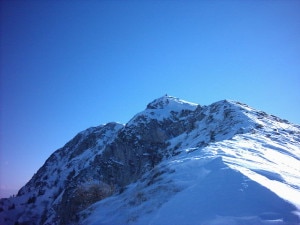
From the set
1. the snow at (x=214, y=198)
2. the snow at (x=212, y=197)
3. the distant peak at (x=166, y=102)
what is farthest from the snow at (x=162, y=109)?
the snow at (x=214, y=198)

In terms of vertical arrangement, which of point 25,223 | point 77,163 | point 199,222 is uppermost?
point 77,163

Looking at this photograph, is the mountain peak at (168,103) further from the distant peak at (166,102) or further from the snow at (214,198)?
the snow at (214,198)

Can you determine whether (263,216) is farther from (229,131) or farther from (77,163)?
(77,163)

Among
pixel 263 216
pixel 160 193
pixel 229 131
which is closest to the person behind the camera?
pixel 263 216

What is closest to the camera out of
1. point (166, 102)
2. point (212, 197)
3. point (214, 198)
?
point (214, 198)

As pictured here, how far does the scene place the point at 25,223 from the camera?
11788 centimetres

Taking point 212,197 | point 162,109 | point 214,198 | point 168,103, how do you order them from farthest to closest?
point 168,103 → point 162,109 → point 212,197 → point 214,198

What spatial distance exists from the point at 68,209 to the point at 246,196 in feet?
235

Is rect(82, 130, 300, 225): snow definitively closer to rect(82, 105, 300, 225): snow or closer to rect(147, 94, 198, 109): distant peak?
rect(82, 105, 300, 225): snow

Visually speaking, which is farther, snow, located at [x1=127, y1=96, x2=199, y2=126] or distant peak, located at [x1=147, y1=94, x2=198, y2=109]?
distant peak, located at [x1=147, y1=94, x2=198, y2=109]

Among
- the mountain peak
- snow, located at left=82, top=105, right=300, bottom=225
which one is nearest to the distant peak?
the mountain peak

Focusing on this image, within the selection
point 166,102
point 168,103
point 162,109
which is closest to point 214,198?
point 162,109

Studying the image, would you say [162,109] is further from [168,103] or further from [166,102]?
[166,102]

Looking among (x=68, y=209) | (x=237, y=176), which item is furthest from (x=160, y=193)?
(x=68, y=209)
